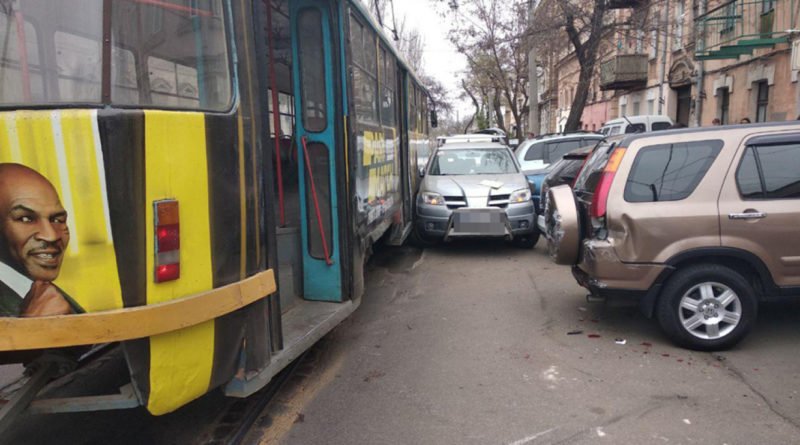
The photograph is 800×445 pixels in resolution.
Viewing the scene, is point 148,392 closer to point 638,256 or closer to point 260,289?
point 260,289

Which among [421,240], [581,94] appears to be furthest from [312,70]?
[581,94]

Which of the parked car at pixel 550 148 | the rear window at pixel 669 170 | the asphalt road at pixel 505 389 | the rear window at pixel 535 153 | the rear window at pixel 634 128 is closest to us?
the asphalt road at pixel 505 389

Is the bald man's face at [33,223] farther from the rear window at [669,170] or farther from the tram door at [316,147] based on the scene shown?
the rear window at [669,170]

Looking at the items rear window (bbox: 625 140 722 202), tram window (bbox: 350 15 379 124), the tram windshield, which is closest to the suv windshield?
tram window (bbox: 350 15 379 124)

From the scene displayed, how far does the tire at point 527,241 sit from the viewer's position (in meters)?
9.05

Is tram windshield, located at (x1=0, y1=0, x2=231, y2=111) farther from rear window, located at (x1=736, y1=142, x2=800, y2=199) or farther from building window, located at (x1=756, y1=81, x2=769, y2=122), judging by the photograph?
building window, located at (x1=756, y1=81, x2=769, y2=122)

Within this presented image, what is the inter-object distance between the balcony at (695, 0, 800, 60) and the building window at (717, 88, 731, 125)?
1.71 m

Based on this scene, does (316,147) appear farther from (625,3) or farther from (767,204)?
(625,3)

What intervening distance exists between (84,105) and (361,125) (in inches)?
121

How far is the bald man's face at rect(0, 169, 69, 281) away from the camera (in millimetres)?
2303

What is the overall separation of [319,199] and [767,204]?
11.6 ft

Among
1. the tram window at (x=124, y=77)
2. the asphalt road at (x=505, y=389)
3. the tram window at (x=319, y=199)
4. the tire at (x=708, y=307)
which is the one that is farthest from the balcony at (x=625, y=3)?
the tram window at (x=124, y=77)

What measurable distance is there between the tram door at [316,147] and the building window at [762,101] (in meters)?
17.4

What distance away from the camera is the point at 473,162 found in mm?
9695
